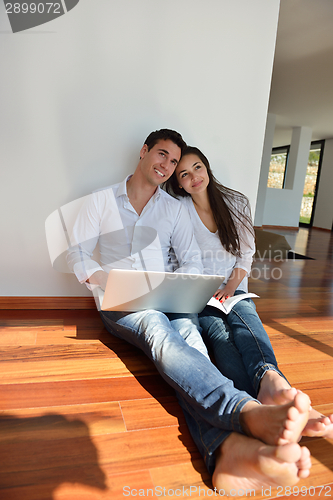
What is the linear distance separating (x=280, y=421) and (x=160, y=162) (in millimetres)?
1318

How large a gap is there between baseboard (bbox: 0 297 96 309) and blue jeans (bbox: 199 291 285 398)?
85 centimetres

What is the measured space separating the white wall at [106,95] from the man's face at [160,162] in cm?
36

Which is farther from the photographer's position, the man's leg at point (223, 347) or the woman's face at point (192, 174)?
the woman's face at point (192, 174)

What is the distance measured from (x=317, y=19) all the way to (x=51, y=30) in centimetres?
321

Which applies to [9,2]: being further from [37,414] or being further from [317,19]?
[317,19]

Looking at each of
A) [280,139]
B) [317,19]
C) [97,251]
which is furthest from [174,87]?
[280,139]

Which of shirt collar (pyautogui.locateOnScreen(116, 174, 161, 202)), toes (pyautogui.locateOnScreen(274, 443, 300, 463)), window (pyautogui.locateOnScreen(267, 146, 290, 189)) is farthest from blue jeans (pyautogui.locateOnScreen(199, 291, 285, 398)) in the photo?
window (pyautogui.locateOnScreen(267, 146, 290, 189))

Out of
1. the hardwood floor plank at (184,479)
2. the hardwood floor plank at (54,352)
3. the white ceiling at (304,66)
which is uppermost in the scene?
the white ceiling at (304,66)

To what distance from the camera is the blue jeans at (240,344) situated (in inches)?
50.4

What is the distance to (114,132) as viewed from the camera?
6.77 ft

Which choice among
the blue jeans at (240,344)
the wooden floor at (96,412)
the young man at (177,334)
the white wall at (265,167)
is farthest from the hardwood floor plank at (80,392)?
the white wall at (265,167)

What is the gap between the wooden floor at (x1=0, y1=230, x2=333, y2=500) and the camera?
930mm

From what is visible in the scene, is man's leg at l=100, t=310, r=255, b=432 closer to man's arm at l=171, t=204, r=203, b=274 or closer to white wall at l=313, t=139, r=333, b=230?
man's arm at l=171, t=204, r=203, b=274

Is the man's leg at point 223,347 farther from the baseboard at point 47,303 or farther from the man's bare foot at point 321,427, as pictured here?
the baseboard at point 47,303
